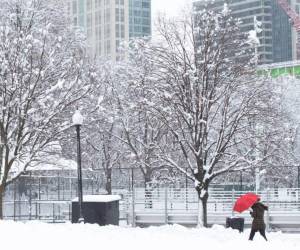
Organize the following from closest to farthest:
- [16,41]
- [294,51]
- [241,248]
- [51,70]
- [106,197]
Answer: [241,248]
[106,197]
[16,41]
[51,70]
[294,51]

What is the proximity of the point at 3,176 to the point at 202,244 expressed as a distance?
10.4 m

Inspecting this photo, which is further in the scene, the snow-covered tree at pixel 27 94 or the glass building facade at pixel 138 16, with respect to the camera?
the glass building facade at pixel 138 16

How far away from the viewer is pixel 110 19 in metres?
159

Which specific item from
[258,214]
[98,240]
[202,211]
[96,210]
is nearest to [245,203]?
[258,214]

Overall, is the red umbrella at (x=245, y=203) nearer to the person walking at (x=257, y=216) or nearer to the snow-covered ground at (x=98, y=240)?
the person walking at (x=257, y=216)

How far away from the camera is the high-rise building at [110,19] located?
158 m

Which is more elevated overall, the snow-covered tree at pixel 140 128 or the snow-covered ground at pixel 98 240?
the snow-covered tree at pixel 140 128

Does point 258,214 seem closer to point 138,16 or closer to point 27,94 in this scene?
point 27,94

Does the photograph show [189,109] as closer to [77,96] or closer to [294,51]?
[77,96]

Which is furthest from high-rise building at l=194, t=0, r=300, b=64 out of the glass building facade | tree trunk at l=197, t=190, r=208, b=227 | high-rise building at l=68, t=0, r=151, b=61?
tree trunk at l=197, t=190, r=208, b=227

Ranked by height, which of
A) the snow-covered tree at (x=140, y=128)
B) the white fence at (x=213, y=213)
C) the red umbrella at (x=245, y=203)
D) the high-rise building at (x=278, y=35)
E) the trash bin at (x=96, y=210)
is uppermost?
the high-rise building at (x=278, y=35)

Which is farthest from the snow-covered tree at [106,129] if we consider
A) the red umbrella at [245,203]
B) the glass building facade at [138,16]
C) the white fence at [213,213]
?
the glass building facade at [138,16]

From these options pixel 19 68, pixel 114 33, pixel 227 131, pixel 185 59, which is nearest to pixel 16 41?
pixel 19 68

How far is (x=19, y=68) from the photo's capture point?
24750 mm
